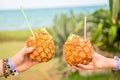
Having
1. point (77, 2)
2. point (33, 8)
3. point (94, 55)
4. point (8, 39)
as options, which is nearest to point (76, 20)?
point (77, 2)

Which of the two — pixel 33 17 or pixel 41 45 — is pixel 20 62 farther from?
pixel 33 17

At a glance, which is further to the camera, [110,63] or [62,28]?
[62,28]

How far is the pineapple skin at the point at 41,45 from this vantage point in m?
1.27

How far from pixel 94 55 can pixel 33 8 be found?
2.52 feet

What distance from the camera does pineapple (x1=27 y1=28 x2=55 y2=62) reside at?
1.27 m

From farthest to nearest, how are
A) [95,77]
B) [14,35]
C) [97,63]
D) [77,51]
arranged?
1. [95,77]
2. [14,35]
3. [97,63]
4. [77,51]

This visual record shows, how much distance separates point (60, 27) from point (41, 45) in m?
0.80

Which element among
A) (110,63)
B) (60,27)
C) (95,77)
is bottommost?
(95,77)

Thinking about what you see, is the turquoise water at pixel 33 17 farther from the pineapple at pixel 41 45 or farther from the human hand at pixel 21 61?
the pineapple at pixel 41 45

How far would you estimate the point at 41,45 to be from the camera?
4.18 ft

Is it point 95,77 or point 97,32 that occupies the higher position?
point 97,32

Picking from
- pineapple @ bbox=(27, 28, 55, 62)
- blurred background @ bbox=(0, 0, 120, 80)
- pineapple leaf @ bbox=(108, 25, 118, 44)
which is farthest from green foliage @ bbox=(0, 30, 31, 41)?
pineapple @ bbox=(27, 28, 55, 62)

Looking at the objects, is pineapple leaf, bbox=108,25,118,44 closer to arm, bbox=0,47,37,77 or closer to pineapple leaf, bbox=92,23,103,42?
pineapple leaf, bbox=92,23,103,42

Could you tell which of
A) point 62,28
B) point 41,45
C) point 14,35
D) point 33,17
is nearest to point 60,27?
point 62,28
